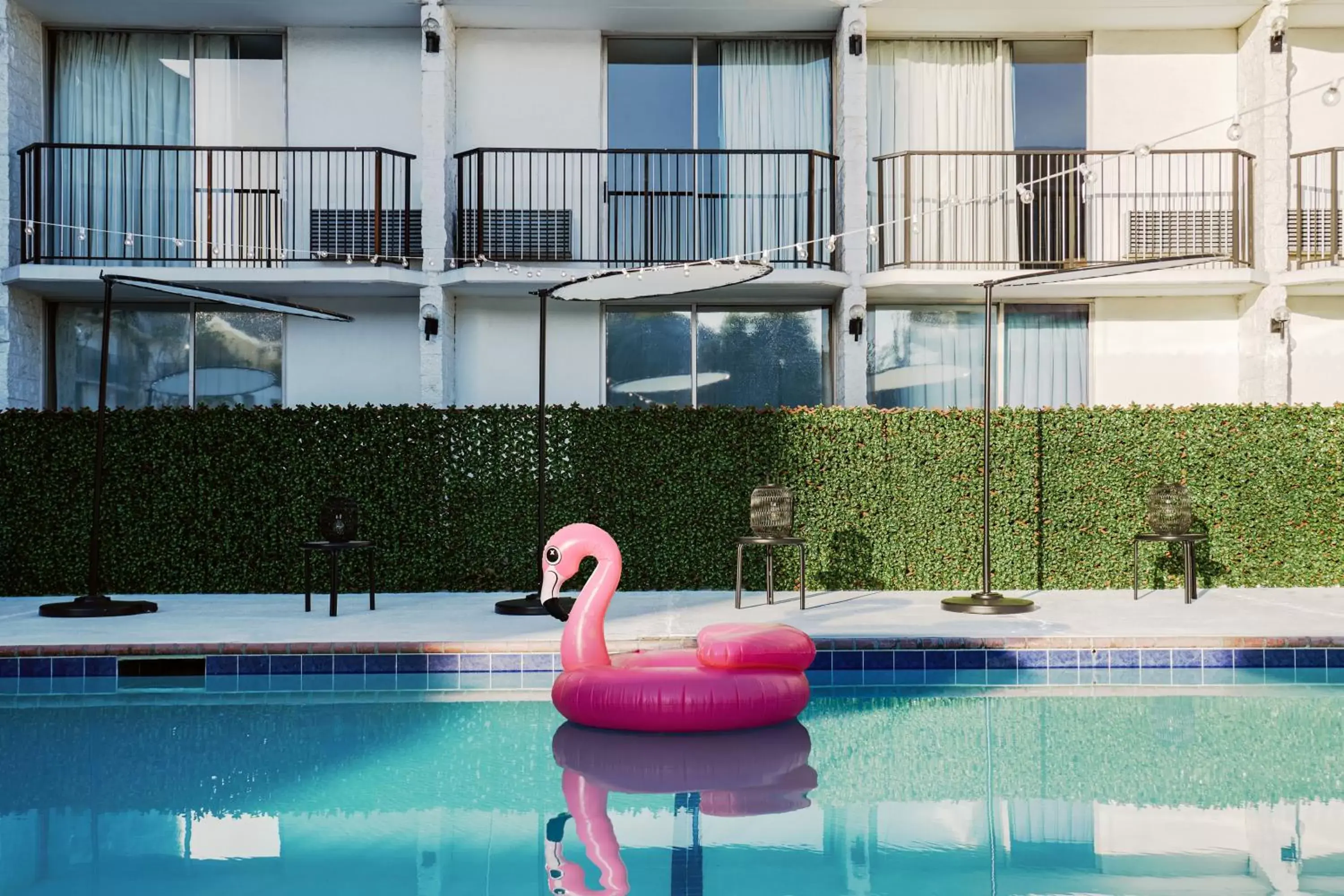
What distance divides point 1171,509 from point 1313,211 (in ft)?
17.6

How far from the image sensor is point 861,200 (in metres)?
11.2

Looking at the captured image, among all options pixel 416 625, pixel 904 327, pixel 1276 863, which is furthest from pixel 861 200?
pixel 1276 863

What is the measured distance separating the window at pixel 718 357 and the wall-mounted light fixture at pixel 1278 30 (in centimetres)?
536

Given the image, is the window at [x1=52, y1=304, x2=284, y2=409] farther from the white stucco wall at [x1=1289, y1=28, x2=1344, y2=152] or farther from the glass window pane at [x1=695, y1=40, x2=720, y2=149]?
the white stucco wall at [x1=1289, y1=28, x2=1344, y2=152]

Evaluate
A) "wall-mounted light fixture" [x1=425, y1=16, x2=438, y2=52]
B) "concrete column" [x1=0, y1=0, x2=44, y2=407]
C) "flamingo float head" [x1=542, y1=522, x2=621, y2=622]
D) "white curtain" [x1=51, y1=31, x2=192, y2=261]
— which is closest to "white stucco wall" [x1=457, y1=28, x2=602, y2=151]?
"wall-mounted light fixture" [x1=425, y1=16, x2=438, y2=52]

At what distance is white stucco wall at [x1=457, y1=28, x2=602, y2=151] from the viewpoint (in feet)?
38.9

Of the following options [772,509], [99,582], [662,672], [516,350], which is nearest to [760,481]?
[772,509]

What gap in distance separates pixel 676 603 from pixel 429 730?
3176 mm

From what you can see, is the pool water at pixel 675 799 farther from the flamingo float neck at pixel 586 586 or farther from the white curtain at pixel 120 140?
the white curtain at pixel 120 140

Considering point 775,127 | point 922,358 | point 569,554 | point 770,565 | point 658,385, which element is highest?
point 775,127

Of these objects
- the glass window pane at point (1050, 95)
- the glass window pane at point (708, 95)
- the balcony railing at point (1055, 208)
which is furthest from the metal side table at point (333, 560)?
the glass window pane at point (1050, 95)

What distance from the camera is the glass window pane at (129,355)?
11758 mm

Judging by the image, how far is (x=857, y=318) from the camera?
11.0m

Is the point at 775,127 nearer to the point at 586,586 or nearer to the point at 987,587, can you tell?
the point at 987,587
